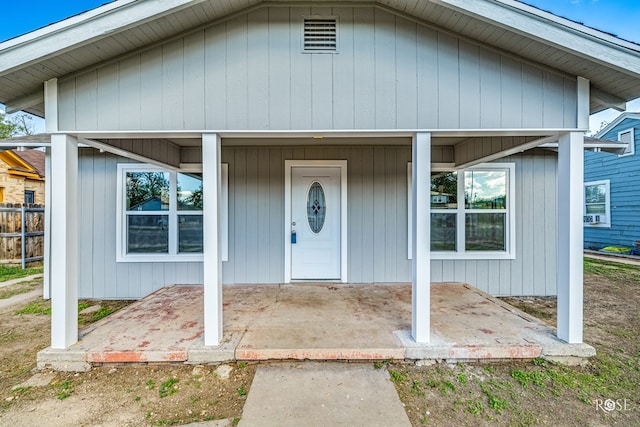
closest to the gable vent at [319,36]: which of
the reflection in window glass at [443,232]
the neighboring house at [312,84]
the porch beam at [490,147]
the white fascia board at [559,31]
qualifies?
the neighboring house at [312,84]

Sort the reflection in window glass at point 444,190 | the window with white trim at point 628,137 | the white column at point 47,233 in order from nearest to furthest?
the white column at point 47,233 → the reflection in window glass at point 444,190 → the window with white trim at point 628,137

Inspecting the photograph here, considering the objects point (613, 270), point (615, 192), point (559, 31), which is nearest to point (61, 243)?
point (559, 31)

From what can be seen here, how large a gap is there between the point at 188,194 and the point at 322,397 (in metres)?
4.01

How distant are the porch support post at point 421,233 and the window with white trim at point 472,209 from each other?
2.39 m

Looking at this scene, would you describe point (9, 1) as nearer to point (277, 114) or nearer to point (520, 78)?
point (277, 114)

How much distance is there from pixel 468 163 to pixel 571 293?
7.75 feet

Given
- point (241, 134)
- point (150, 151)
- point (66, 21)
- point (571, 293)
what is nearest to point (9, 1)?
point (150, 151)

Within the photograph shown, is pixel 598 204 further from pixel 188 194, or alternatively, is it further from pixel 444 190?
pixel 188 194

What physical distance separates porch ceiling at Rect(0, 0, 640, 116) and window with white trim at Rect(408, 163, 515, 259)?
7.68 ft

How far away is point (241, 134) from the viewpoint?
297 cm

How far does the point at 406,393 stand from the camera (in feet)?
8.01

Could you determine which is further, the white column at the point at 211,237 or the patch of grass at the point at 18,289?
the patch of grass at the point at 18,289

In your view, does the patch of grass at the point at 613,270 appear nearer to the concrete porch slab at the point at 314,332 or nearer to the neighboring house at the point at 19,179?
the concrete porch slab at the point at 314,332

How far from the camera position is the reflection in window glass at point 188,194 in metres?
5.14
